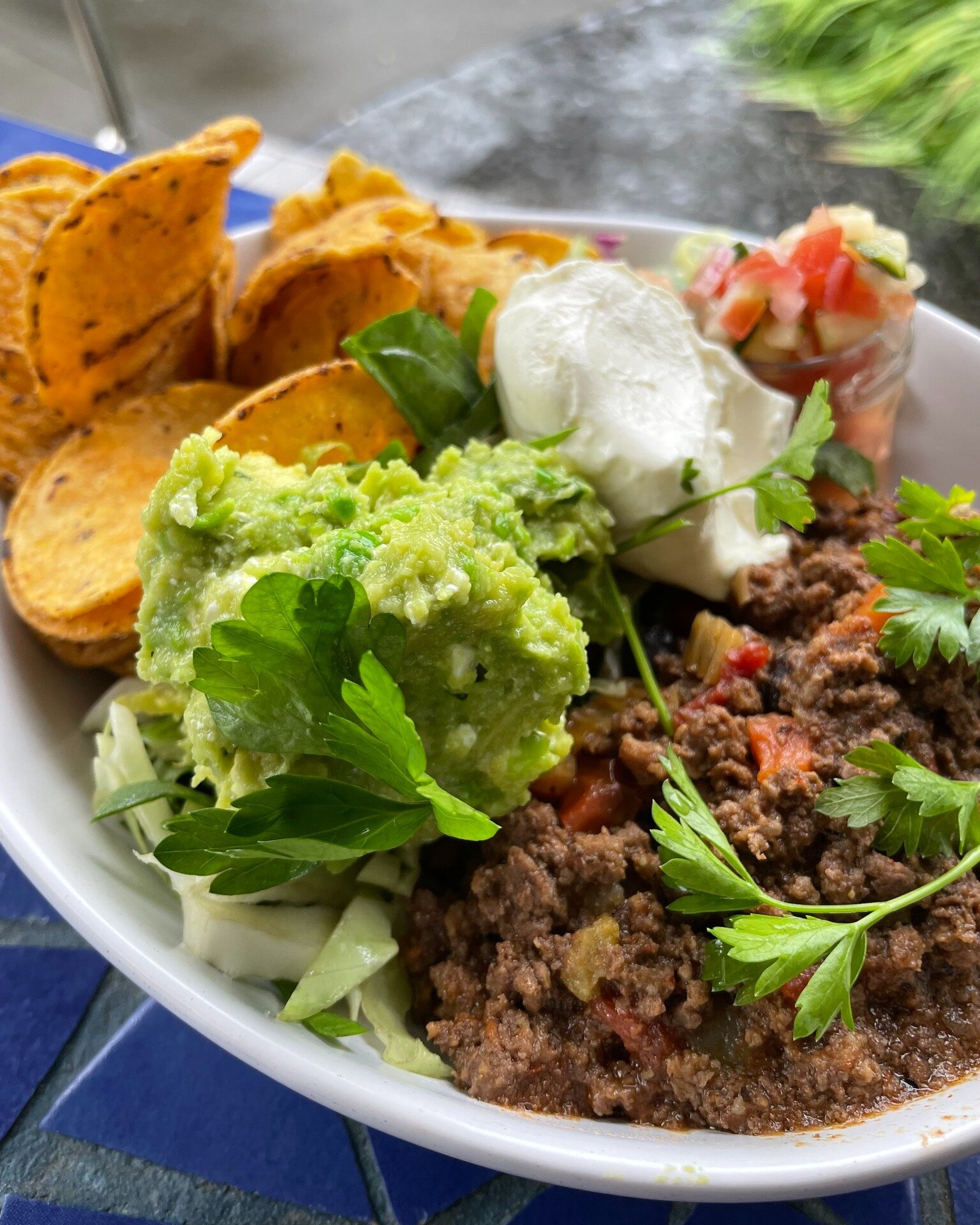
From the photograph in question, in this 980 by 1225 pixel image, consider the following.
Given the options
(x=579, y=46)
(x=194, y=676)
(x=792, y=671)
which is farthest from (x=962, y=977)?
(x=579, y=46)

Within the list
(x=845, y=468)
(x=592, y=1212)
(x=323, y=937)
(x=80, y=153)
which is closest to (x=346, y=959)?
(x=323, y=937)

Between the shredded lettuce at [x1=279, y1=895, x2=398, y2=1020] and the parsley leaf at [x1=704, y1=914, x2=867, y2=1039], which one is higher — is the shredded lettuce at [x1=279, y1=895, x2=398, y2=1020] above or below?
below

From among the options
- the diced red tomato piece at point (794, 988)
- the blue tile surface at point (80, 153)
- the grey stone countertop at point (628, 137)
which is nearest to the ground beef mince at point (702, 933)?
the diced red tomato piece at point (794, 988)

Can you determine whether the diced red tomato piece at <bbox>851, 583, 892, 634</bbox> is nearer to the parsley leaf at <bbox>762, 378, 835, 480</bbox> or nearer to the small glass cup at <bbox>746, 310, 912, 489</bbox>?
the parsley leaf at <bbox>762, 378, 835, 480</bbox>

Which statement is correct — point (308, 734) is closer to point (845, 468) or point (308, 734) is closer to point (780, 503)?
point (780, 503)

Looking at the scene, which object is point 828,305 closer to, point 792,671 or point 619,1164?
point 792,671

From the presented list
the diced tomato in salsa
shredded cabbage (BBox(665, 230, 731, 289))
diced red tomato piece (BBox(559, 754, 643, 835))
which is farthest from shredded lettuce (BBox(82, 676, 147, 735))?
shredded cabbage (BBox(665, 230, 731, 289))
